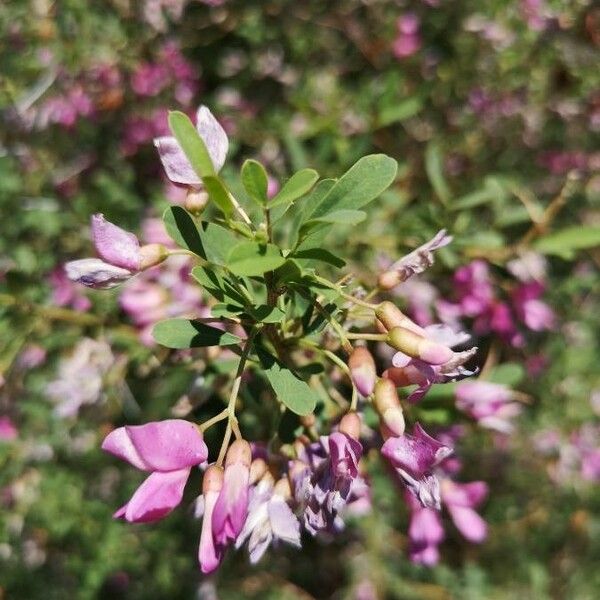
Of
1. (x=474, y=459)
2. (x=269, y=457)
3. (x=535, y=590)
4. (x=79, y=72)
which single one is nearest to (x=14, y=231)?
(x=79, y=72)

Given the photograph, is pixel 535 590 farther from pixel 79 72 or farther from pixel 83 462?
pixel 79 72

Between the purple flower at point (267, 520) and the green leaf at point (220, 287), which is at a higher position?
the green leaf at point (220, 287)

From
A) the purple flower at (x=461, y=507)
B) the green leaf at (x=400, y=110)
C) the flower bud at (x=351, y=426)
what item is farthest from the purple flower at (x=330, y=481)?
the green leaf at (x=400, y=110)

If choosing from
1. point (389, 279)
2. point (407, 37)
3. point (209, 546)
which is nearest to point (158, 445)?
point (209, 546)

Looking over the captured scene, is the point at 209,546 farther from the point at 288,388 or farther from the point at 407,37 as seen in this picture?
the point at 407,37

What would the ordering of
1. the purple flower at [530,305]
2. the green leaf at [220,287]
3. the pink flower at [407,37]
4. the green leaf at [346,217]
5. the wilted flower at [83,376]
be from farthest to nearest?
the pink flower at [407,37]
the wilted flower at [83,376]
the purple flower at [530,305]
the green leaf at [220,287]
the green leaf at [346,217]

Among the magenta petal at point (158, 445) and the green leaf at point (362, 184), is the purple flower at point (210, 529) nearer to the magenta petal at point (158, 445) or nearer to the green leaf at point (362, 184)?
the magenta petal at point (158, 445)
